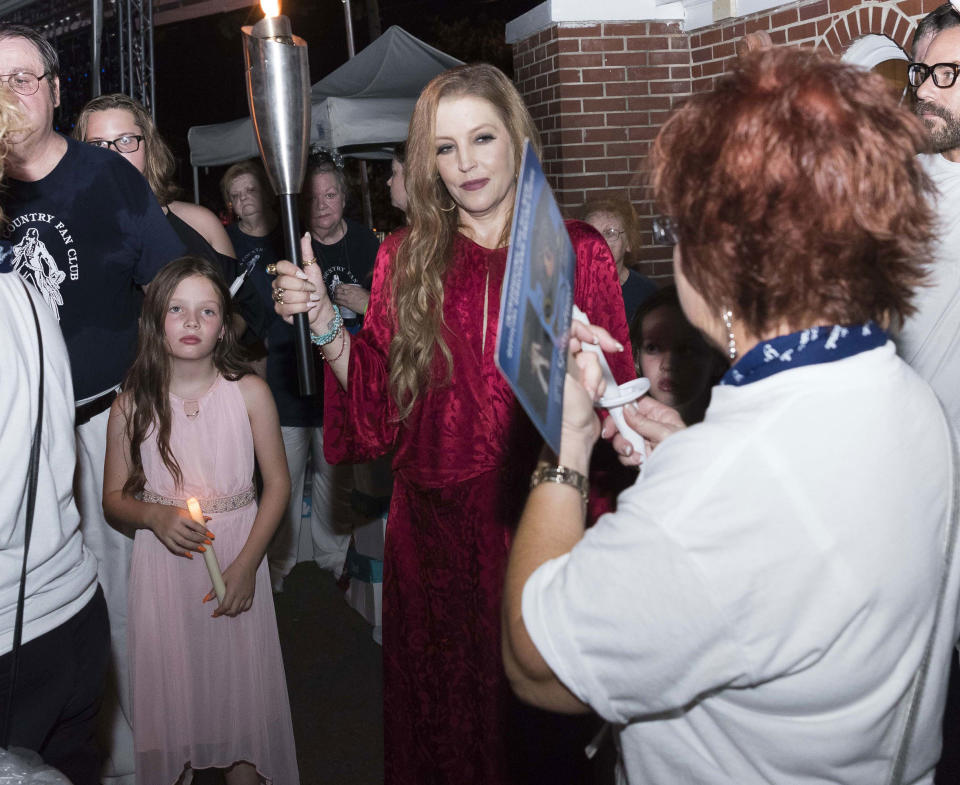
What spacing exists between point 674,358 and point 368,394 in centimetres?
100

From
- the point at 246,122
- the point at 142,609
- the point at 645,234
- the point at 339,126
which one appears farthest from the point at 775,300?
the point at 246,122

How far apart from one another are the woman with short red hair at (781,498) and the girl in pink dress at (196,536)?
2.12 meters

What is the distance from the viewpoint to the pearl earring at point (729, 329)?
131cm

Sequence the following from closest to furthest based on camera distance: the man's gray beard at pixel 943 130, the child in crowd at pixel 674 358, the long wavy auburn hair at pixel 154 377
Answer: the man's gray beard at pixel 943 130 → the child in crowd at pixel 674 358 → the long wavy auburn hair at pixel 154 377

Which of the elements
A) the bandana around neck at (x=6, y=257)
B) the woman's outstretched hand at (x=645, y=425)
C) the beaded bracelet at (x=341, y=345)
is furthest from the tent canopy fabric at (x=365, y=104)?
the woman's outstretched hand at (x=645, y=425)

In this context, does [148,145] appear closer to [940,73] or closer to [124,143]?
[124,143]

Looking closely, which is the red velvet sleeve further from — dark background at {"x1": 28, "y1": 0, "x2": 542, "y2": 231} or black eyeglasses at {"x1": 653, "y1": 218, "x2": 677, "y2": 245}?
dark background at {"x1": 28, "y1": 0, "x2": 542, "y2": 231}

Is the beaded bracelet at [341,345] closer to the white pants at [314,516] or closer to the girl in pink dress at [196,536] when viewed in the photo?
Answer: the girl in pink dress at [196,536]

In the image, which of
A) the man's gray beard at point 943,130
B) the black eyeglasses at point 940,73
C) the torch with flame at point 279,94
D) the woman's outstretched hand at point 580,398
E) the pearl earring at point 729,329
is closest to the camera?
the pearl earring at point 729,329

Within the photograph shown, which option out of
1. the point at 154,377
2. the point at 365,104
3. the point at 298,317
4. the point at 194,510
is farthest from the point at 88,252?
the point at 365,104

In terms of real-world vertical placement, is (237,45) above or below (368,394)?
above

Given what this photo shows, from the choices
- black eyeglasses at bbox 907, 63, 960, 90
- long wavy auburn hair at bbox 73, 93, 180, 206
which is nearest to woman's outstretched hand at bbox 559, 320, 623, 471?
black eyeglasses at bbox 907, 63, 960, 90

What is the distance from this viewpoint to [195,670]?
126 inches

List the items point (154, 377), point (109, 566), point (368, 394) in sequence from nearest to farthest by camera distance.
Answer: point (368, 394)
point (154, 377)
point (109, 566)
